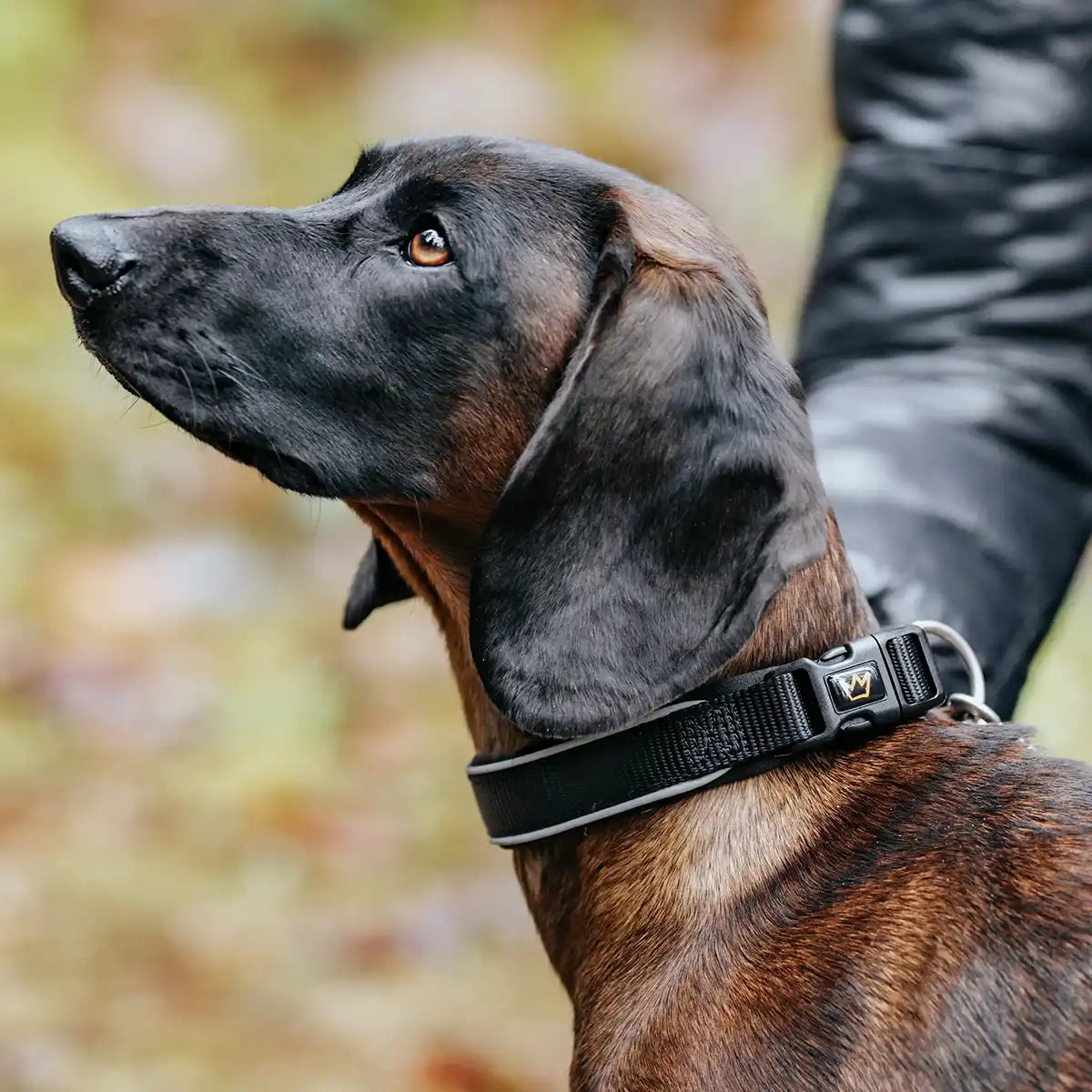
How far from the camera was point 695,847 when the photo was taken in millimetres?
2055

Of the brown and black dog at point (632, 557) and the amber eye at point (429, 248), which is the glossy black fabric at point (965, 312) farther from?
the amber eye at point (429, 248)

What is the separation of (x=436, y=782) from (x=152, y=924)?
97 centimetres

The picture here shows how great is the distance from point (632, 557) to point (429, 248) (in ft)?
1.82

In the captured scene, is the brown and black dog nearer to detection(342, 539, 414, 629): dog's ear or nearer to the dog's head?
the dog's head

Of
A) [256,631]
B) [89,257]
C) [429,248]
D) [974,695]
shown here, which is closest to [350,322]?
[429,248]

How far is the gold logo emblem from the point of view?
1998 millimetres

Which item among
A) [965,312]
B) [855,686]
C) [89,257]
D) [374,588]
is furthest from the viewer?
[965,312]

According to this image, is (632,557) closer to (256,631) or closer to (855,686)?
(855,686)

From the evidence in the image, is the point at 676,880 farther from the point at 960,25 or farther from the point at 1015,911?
the point at 960,25

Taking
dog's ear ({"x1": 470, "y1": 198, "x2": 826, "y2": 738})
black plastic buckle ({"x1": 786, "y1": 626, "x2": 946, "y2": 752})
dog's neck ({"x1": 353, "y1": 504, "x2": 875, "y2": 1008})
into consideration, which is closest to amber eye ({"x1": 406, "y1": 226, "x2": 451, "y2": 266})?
dog's ear ({"x1": 470, "y1": 198, "x2": 826, "y2": 738})

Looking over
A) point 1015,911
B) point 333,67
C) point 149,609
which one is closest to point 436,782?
point 149,609

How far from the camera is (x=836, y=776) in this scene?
2084 mm

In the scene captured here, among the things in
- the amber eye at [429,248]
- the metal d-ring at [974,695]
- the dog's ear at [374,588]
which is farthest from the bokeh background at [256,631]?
the metal d-ring at [974,695]

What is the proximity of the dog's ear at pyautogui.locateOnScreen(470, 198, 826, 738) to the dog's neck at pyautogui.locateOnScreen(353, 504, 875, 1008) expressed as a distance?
0.10 m
